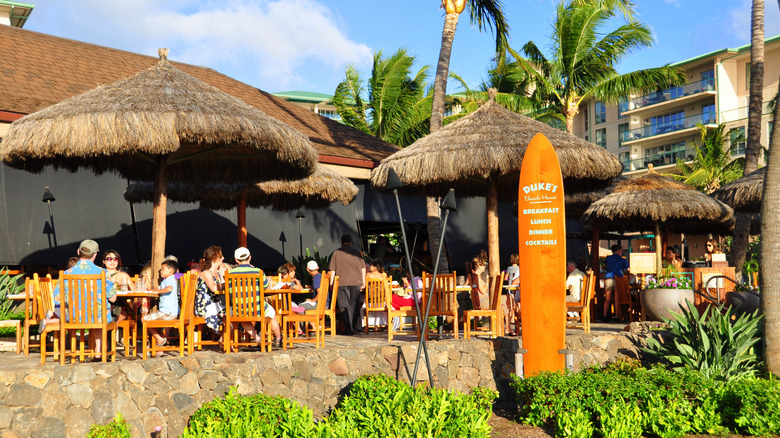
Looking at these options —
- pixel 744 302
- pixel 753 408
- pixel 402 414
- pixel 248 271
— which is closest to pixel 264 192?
pixel 248 271

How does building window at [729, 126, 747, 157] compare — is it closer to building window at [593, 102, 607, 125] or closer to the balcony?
the balcony

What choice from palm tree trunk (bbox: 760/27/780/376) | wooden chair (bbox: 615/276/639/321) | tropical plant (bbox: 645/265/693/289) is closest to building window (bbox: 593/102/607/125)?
wooden chair (bbox: 615/276/639/321)

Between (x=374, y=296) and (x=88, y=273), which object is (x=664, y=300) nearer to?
(x=374, y=296)

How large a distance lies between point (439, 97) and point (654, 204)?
4.60m

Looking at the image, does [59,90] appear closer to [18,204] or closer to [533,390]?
[18,204]

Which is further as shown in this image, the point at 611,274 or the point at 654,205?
the point at 611,274

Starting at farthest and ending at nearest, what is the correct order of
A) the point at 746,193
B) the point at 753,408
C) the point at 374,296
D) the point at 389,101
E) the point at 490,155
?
the point at 389,101 → the point at 746,193 → the point at 374,296 → the point at 490,155 → the point at 753,408

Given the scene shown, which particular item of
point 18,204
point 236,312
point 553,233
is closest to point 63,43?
point 18,204

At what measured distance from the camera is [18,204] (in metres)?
12.3

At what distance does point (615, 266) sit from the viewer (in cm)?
1443

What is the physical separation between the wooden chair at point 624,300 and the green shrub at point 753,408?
4.86m

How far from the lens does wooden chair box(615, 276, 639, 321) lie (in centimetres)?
1284

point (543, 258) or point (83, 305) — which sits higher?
Answer: point (543, 258)

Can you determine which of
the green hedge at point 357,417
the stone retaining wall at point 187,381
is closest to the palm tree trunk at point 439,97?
the stone retaining wall at point 187,381
